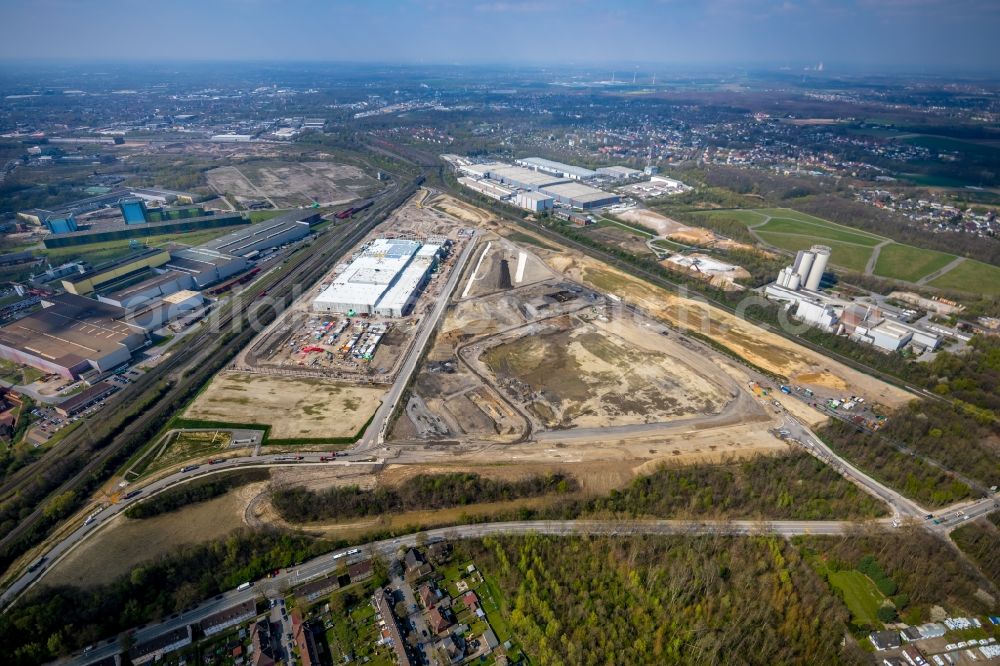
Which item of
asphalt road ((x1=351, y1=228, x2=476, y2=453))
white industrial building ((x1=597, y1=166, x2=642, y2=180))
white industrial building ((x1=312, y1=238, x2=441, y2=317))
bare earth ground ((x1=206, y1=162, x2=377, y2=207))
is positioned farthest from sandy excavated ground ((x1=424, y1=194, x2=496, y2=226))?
white industrial building ((x1=597, y1=166, x2=642, y2=180))

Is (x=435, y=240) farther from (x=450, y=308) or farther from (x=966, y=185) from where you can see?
(x=966, y=185)

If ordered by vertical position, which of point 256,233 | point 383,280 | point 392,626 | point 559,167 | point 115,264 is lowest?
point 392,626

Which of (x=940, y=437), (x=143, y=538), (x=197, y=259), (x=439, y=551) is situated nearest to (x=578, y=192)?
(x=197, y=259)

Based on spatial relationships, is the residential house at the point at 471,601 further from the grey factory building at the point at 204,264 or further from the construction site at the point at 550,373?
the grey factory building at the point at 204,264

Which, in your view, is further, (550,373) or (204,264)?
(204,264)

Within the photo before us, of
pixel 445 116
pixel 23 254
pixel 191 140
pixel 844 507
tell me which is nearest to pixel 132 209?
pixel 23 254

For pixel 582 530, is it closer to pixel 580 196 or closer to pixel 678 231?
pixel 678 231
